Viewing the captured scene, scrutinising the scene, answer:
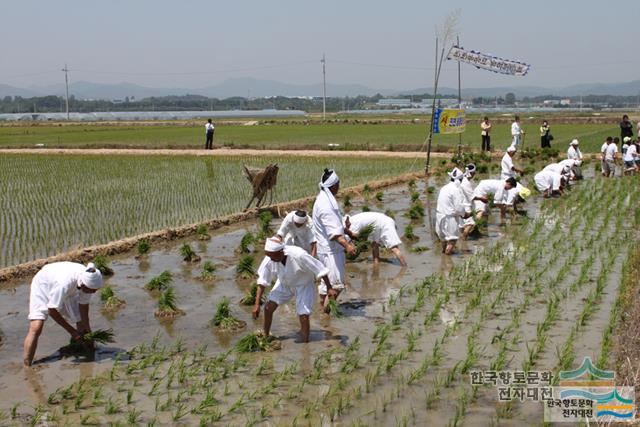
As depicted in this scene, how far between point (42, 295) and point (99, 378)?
0.85 m

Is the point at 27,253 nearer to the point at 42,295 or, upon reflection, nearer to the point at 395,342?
the point at 42,295

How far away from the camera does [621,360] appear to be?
5578mm

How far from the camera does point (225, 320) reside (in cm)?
716

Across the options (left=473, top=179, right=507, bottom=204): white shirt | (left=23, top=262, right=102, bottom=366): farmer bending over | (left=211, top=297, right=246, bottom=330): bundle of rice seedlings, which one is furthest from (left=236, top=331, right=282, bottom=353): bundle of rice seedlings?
(left=473, top=179, right=507, bottom=204): white shirt

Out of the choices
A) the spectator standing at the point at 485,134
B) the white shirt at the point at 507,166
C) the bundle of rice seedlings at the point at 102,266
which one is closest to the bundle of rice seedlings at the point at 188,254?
the bundle of rice seedlings at the point at 102,266

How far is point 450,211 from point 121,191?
9016mm

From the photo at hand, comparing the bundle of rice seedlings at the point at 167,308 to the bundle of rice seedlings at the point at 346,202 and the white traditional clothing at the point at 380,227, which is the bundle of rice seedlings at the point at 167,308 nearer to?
the white traditional clothing at the point at 380,227

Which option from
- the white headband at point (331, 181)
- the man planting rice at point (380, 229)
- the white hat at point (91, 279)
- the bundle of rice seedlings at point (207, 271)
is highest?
the white headband at point (331, 181)

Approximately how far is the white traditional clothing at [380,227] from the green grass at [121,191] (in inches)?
159

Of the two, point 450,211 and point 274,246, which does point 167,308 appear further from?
point 450,211

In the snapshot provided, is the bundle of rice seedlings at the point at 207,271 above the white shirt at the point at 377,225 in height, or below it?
below

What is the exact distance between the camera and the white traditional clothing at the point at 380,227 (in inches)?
368

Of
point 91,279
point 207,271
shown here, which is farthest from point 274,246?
point 207,271

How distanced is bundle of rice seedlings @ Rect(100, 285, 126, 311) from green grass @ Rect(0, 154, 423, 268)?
2302 millimetres
